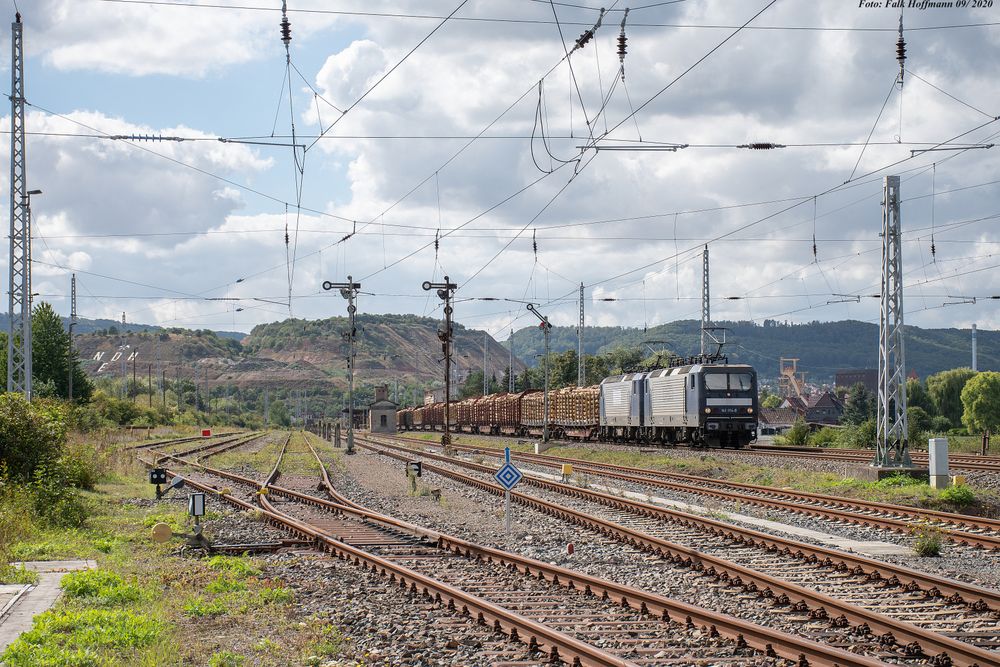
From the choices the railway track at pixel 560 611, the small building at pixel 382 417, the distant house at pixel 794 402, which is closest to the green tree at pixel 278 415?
the small building at pixel 382 417

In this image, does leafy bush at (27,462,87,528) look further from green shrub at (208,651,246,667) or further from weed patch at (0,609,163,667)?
green shrub at (208,651,246,667)

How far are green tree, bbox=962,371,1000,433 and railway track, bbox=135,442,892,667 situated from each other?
300 ft

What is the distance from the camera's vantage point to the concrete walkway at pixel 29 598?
32.8ft

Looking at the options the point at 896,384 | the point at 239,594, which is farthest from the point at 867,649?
the point at 896,384

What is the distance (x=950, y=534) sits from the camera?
17.3m

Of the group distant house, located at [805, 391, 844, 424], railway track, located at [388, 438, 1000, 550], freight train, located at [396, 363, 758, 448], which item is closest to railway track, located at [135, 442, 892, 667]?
railway track, located at [388, 438, 1000, 550]

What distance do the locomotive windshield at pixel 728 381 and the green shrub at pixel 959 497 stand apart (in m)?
19.0

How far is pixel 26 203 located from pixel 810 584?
25.0 meters

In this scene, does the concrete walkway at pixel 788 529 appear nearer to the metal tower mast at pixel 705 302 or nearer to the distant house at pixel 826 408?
the metal tower mast at pixel 705 302

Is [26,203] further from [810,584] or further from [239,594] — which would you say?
[810,584]

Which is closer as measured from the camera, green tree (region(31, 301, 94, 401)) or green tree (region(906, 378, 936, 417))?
green tree (region(31, 301, 94, 401))

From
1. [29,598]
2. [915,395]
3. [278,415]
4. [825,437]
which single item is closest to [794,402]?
[915,395]

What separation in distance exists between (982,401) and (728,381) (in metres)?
67.0

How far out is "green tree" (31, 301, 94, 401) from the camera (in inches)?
2653
